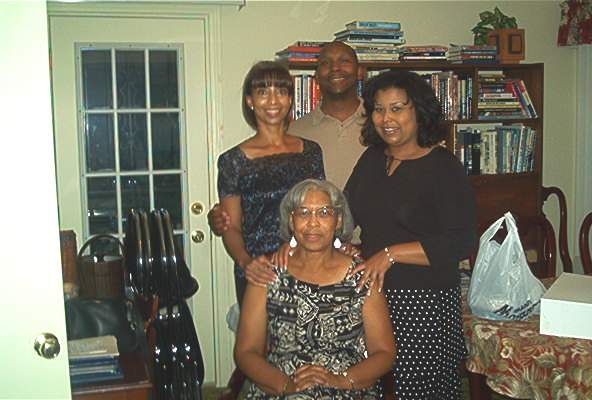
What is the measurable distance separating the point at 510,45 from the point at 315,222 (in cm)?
226

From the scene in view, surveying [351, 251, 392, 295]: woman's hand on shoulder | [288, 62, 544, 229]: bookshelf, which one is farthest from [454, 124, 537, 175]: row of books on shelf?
[351, 251, 392, 295]: woman's hand on shoulder

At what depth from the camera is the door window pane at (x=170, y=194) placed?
11.8ft

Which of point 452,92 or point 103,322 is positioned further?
point 452,92

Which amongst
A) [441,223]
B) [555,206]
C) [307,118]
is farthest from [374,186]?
[555,206]

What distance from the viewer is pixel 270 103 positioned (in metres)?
2.32

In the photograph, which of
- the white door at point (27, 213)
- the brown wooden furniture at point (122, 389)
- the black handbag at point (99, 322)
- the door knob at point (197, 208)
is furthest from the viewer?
the door knob at point (197, 208)

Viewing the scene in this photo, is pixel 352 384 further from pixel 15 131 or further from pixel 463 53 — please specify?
pixel 463 53

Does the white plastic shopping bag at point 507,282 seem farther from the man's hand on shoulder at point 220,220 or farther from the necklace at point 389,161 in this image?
the man's hand on shoulder at point 220,220

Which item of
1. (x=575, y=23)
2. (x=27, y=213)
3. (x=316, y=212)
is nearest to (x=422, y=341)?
(x=316, y=212)

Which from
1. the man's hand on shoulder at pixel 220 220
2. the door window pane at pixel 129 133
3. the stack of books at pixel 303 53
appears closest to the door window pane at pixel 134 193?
the door window pane at pixel 129 133

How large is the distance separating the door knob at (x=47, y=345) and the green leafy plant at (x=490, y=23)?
123 inches

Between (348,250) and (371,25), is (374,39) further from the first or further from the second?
(348,250)

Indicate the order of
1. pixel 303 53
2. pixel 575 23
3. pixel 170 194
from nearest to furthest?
pixel 303 53
pixel 170 194
pixel 575 23

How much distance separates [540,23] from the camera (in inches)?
163
